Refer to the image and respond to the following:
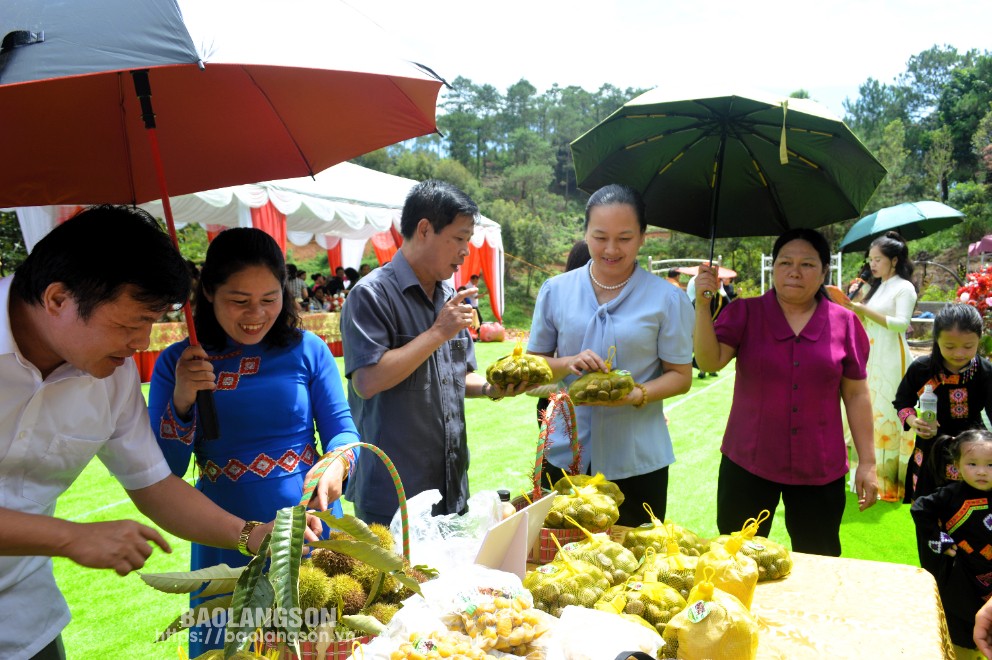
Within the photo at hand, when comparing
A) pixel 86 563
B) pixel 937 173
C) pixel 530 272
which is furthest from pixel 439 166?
pixel 86 563

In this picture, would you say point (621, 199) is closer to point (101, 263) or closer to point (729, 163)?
point (729, 163)

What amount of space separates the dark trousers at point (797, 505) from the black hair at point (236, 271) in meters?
1.81

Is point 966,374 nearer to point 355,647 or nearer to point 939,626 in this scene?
point 939,626

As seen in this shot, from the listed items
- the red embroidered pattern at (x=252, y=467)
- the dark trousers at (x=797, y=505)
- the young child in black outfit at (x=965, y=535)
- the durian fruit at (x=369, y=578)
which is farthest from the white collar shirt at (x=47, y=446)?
the young child in black outfit at (x=965, y=535)

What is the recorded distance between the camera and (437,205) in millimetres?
2197

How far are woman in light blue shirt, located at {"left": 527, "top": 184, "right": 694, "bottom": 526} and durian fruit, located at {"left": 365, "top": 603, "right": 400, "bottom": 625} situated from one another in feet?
3.84

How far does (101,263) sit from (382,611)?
2.83 ft

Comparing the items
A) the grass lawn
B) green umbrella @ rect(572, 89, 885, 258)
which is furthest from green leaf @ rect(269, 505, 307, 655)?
green umbrella @ rect(572, 89, 885, 258)

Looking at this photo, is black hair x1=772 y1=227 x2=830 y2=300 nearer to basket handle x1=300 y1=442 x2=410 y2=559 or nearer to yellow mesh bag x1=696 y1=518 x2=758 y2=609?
yellow mesh bag x1=696 y1=518 x2=758 y2=609

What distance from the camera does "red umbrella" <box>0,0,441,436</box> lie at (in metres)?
1.16

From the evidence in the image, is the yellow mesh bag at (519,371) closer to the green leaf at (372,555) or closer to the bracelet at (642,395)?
the bracelet at (642,395)

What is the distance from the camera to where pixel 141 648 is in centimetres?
285

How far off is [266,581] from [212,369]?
2.50 ft

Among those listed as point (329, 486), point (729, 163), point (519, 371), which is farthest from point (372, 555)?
point (729, 163)
